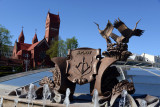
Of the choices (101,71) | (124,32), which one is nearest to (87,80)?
(101,71)

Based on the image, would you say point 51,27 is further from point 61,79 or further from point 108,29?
point 61,79

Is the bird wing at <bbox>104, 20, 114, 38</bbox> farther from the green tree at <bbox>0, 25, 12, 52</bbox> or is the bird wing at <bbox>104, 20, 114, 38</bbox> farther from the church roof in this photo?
the church roof

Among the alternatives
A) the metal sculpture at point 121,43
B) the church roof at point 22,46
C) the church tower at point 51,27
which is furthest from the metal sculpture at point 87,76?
the church roof at point 22,46

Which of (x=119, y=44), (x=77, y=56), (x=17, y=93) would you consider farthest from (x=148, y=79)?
(x=17, y=93)

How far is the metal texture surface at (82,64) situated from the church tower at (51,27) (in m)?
48.4

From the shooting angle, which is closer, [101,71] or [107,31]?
[101,71]

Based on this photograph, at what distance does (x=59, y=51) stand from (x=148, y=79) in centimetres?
3624

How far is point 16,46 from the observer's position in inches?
2057

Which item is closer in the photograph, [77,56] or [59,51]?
[77,56]

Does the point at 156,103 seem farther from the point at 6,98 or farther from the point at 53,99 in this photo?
the point at 6,98

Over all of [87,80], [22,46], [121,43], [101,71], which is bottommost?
[87,80]

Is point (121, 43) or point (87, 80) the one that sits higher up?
point (121, 43)

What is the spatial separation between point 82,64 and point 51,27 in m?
52.5

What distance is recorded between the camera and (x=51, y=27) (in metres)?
55.8
